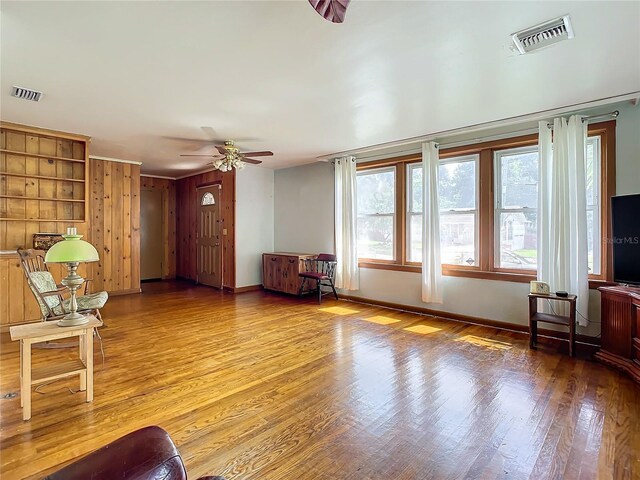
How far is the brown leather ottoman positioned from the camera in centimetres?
79

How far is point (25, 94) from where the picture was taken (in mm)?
3086

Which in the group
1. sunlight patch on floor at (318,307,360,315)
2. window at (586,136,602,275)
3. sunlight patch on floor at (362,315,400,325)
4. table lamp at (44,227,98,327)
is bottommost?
sunlight patch on floor at (362,315,400,325)

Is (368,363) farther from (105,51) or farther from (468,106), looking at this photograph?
(105,51)

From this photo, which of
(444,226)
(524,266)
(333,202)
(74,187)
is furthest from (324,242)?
(74,187)

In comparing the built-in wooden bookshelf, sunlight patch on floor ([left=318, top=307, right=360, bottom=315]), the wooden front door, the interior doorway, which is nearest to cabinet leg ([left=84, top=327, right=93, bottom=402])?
the built-in wooden bookshelf

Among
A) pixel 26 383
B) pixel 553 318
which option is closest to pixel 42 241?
pixel 26 383

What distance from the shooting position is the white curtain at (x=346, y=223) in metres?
5.55

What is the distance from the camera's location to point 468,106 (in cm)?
346

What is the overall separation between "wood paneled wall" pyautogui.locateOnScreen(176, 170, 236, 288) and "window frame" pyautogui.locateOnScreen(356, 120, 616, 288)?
2.69 m

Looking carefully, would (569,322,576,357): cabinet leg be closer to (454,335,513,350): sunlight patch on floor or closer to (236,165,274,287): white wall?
(454,335,513,350): sunlight patch on floor

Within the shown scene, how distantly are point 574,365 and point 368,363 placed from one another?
190 centimetres

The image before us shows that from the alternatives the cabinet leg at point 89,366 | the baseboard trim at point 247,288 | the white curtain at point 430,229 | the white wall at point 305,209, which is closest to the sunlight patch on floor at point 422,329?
the white curtain at point 430,229

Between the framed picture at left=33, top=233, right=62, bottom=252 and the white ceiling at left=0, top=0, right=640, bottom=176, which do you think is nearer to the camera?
the white ceiling at left=0, top=0, right=640, bottom=176

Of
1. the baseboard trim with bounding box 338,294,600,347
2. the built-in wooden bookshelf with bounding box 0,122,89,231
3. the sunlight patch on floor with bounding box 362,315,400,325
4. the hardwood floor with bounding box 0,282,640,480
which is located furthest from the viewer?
the sunlight patch on floor with bounding box 362,315,400,325
